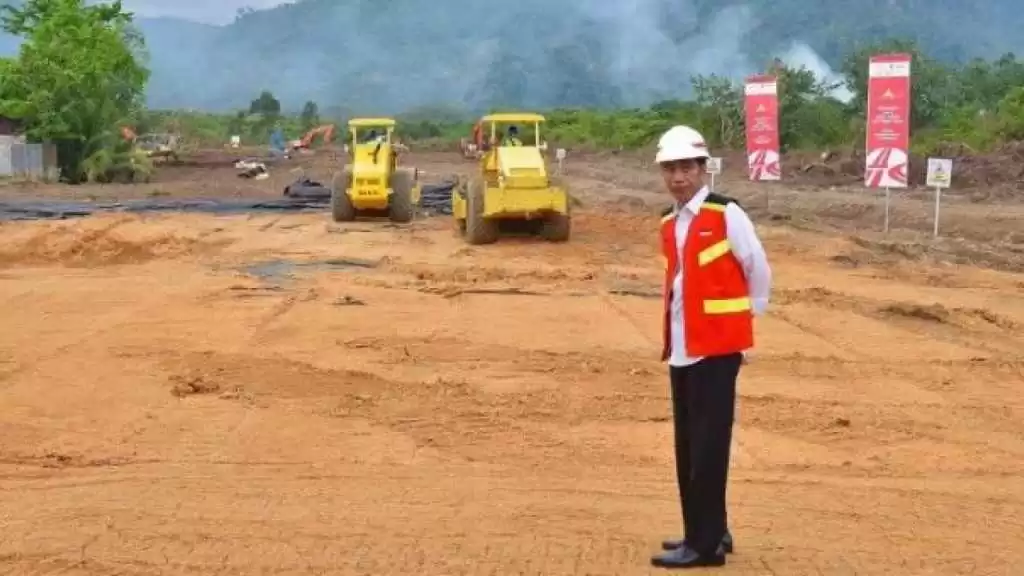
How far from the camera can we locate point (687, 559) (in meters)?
5.76

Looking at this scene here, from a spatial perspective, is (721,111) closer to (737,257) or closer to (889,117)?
(889,117)

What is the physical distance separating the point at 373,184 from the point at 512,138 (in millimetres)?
3441

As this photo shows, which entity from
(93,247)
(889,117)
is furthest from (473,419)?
A: (889,117)

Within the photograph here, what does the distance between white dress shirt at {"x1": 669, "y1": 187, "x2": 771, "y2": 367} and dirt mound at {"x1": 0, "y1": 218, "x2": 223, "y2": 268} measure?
1389 centimetres

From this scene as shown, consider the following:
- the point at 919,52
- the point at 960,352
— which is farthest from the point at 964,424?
the point at 919,52

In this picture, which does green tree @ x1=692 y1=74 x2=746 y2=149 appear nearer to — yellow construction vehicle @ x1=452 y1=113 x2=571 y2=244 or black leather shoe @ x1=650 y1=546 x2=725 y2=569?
yellow construction vehicle @ x1=452 y1=113 x2=571 y2=244

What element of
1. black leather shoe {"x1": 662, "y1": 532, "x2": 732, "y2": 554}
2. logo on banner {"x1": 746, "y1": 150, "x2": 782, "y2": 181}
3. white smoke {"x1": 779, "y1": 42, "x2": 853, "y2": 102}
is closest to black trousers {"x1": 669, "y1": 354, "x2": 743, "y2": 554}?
black leather shoe {"x1": 662, "y1": 532, "x2": 732, "y2": 554}

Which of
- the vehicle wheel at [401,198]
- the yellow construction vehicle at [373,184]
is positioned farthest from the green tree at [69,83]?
the vehicle wheel at [401,198]


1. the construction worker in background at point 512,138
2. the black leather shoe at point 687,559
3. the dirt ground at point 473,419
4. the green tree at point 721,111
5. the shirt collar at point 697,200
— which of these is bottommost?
the dirt ground at point 473,419

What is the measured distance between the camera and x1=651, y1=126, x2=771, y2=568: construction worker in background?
557 centimetres

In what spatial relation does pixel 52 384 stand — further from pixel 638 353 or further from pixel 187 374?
pixel 638 353

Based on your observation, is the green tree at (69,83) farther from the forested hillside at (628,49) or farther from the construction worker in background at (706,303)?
the forested hillside at (628,49)

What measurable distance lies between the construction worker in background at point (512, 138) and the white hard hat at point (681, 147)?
53.0ft

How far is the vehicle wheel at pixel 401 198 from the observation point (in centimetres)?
2453
